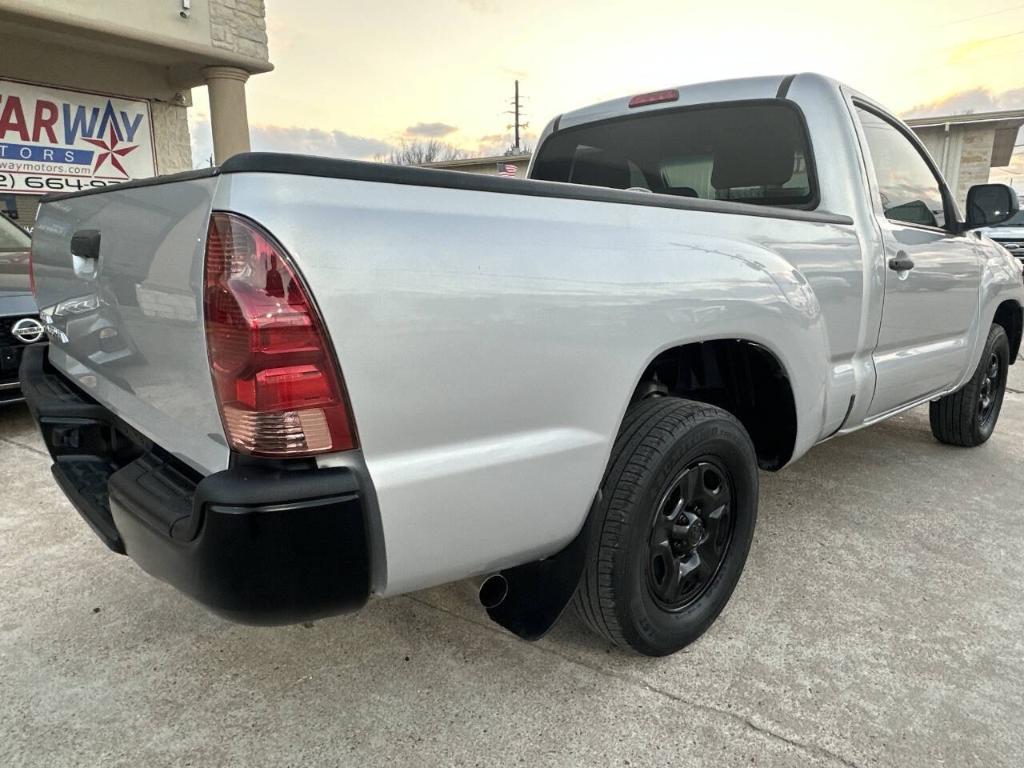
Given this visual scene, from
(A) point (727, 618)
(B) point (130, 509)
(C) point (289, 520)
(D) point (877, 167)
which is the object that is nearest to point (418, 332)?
(C) point (289, 520)

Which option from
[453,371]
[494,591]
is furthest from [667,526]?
[453,371]

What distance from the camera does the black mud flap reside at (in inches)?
75.2

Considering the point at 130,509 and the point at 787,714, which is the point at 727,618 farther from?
the point at 130,509

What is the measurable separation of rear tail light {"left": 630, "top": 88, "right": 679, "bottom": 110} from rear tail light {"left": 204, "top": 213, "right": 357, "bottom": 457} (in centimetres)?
243

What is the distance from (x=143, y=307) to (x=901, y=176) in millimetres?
3291


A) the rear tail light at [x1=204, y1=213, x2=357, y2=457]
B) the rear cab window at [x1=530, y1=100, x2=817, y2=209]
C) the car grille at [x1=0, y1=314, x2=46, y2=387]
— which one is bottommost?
the car grille at [x1=0, y1=314, x2=46, y2=387]

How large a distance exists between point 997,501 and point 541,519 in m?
3.05

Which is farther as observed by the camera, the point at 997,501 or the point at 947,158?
the point at 947,158

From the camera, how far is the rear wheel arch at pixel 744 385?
238 cm

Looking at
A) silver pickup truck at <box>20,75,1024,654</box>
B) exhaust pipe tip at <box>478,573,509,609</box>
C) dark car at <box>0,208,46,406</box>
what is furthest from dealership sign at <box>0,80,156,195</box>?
exhaust pipe tip at <box>478,573,509,609</box>

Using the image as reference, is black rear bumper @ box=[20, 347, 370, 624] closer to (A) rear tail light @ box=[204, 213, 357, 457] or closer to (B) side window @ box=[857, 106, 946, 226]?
(A) rear tail light @ box=[204, 213, 357, 457]

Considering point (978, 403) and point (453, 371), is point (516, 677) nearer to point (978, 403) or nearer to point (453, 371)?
point (453, 371)

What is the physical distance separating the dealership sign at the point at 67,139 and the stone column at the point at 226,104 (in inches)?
57.4

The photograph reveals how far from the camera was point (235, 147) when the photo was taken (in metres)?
10.1
